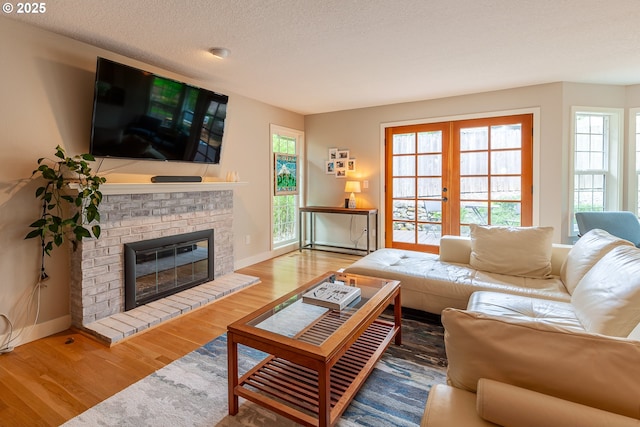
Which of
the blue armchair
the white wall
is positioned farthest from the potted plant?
the blue armchair

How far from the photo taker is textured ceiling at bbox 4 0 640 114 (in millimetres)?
2219

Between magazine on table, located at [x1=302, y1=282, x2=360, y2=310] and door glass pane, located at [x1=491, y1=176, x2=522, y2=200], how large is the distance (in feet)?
10.4

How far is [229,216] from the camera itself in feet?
13.2

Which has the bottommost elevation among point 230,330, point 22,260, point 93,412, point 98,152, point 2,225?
point 93,412

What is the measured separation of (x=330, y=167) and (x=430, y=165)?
1.64m

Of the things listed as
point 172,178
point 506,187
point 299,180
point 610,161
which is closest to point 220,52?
point 172,178

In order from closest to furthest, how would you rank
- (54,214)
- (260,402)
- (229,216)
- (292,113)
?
(260,402) → (54,214) → (229,216) → (292,113)

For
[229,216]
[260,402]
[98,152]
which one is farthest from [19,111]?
[260,402]

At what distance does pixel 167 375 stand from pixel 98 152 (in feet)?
6.19

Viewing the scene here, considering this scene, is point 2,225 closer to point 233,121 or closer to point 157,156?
point 157,156

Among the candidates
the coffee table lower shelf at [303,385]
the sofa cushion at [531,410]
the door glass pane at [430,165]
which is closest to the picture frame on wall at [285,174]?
the door glass pane at [430,165]

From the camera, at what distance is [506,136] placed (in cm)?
433

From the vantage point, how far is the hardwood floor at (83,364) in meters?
1.75

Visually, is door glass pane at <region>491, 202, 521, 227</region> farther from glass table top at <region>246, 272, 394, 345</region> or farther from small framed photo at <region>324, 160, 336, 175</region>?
glass table top at <region>246, 272, 394, 345</region>
